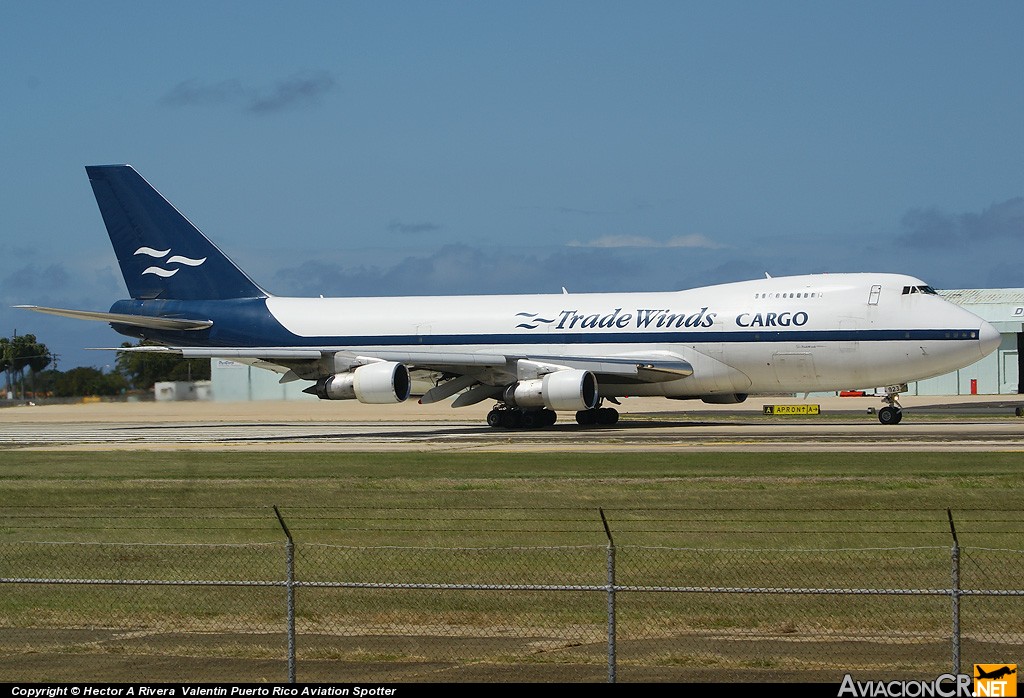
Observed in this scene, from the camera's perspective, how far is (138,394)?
217 ft

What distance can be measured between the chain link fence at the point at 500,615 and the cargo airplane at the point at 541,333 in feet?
89.9

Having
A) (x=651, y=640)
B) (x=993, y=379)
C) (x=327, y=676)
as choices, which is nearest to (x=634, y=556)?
(x=651, y=640)

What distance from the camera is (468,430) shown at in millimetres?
48000

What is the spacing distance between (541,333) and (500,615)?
34.3m

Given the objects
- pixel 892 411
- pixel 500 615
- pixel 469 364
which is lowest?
pixel 500 615

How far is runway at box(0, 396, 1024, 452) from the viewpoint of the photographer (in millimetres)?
37688

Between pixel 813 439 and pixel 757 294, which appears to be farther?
pixel 757 294

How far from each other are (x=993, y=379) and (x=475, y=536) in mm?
78443

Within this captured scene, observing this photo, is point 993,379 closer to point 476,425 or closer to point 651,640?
point 476,425

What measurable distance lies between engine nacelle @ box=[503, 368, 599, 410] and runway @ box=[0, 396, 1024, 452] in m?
1.06

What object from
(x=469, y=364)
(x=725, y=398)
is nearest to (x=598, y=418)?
(x=725, y=398)

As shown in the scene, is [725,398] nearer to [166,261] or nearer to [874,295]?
[874,295]

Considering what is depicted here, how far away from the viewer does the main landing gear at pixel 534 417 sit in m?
48.4

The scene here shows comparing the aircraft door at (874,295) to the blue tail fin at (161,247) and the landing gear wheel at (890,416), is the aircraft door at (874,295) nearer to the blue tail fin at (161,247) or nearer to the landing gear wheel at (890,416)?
the landing gear wheel at (890,416)
